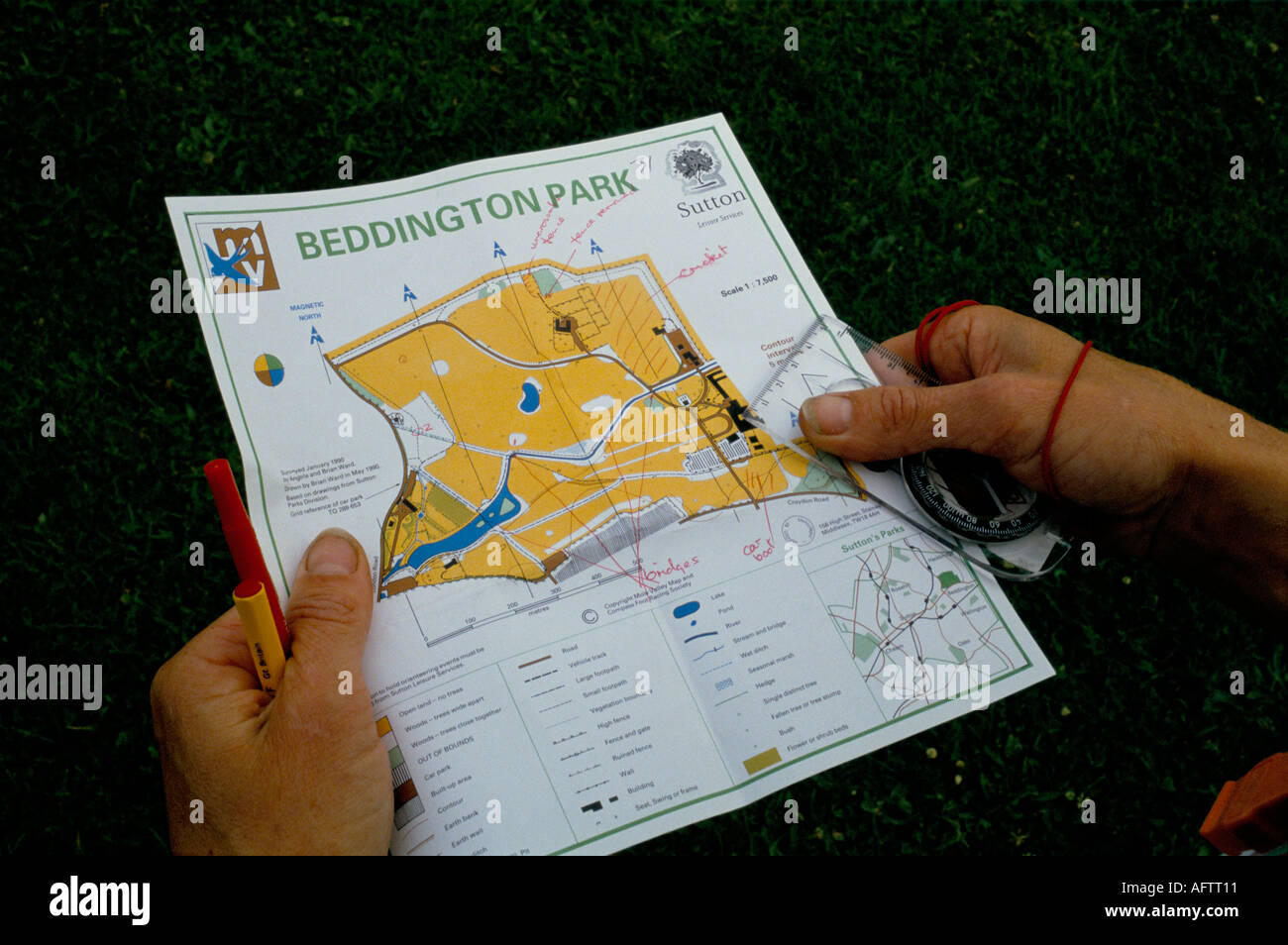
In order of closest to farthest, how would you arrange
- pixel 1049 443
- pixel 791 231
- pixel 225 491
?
pixel 225 491, pixel 1049 443, pixel 791 231

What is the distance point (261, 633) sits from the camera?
866mm

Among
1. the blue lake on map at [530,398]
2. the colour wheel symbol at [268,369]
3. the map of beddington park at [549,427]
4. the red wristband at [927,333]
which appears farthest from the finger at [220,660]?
the red wristband at [927,333]

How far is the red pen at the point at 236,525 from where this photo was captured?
2.67 ft

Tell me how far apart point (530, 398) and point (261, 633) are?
1.37 feet

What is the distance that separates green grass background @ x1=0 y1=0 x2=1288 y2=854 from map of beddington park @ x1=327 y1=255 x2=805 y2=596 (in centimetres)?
48

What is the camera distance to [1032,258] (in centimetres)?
158

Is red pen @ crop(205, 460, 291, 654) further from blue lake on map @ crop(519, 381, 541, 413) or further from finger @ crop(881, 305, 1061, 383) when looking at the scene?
finger @ crop(881, 305, 1061, 383)

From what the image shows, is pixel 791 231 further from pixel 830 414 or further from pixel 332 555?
pixel 332 555

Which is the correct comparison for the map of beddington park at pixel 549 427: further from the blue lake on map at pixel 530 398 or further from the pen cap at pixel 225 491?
the pen cap at pixel 225 491

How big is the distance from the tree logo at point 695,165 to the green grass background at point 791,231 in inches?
10.9

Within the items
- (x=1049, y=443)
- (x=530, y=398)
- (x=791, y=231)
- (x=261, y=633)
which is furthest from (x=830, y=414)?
(x=261, y=633)

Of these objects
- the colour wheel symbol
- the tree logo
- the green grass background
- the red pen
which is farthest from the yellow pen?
the tree logo

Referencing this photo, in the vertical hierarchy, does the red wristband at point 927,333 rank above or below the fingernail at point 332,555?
above

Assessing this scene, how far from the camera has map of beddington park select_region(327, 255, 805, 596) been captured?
1.02 m
